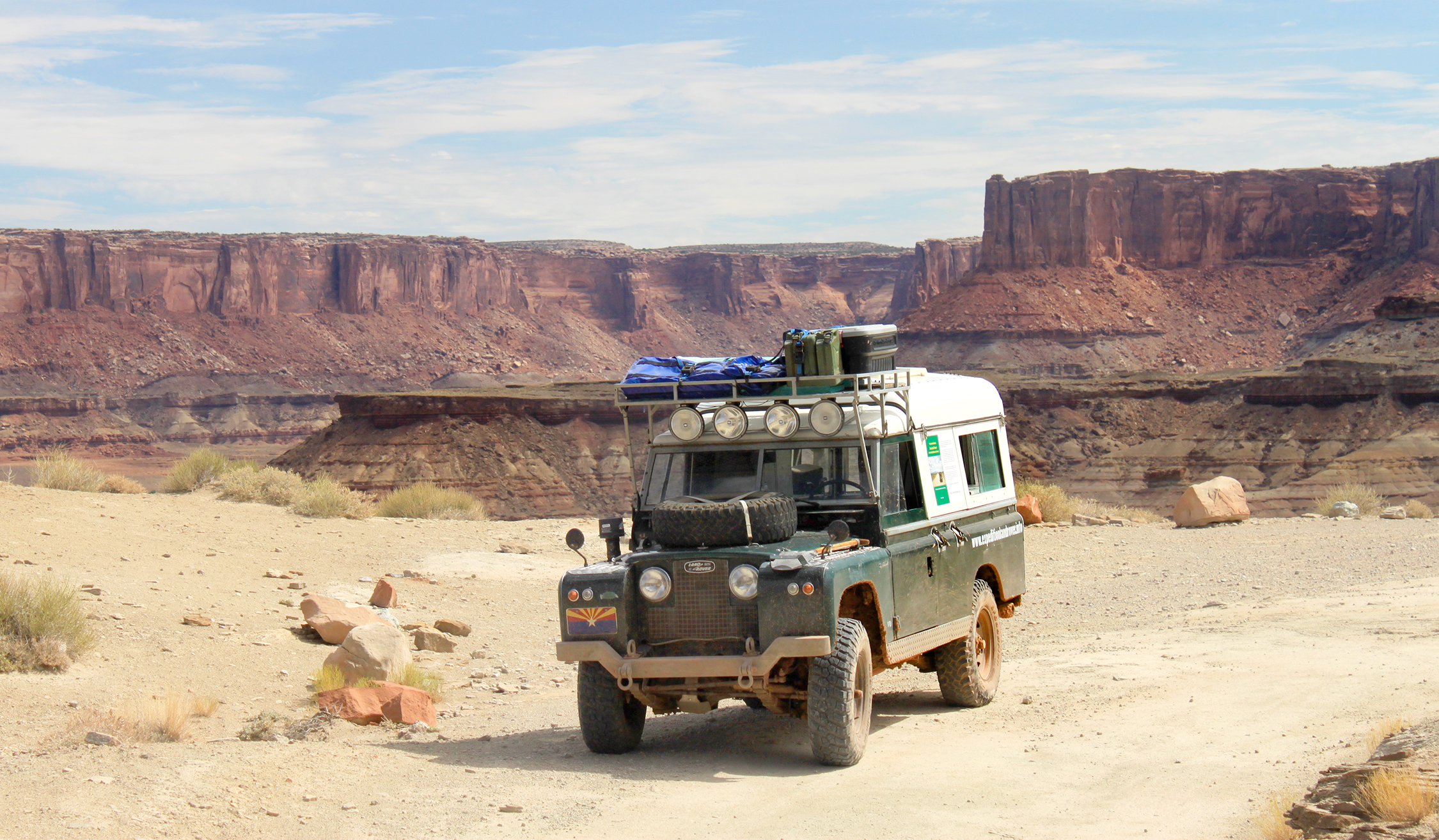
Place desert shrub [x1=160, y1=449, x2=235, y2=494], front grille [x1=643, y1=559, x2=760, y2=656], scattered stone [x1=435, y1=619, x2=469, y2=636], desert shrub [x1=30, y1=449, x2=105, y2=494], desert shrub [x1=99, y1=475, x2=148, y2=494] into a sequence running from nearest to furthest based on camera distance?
1. front grille [x1=643, y1=559, x2=760, y2=656]
2. scattered stone [x1=435, y1=619, x2=469, y2=636]
3. desert shrub [x1=30, y1=449, x2=105, y2=494]
4. desert shrub [x1=99, y1=475, x2=148, y2=494]
5. desert shrub [x1=160, y1=449, x2=235, y2=494]

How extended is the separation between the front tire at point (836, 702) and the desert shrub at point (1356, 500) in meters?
28.8

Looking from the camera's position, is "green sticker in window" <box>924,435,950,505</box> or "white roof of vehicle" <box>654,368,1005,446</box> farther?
"green sticker in window" <box>924,435,950,505</box>

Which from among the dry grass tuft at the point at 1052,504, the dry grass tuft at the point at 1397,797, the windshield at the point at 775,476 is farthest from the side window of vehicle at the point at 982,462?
the dry grass tuft at the point at 1052,504

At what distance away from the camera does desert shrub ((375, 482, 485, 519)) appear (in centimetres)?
3086

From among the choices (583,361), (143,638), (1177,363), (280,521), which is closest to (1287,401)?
(1177,363)

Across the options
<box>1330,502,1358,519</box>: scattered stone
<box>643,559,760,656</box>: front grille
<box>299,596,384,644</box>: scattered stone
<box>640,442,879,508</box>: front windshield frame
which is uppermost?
<box>640,442,879,508</box>: front windshield frame

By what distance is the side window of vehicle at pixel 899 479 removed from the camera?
933cm

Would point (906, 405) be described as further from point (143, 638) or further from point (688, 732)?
point (143, 638)

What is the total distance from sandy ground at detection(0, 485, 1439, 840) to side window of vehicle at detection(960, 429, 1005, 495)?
170cm

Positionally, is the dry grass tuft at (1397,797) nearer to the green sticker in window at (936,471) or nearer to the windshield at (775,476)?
the windshield at (775,476)

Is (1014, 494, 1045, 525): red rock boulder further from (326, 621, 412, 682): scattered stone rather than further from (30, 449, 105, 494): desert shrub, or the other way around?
(30, 449, 105, 494): desert shrub

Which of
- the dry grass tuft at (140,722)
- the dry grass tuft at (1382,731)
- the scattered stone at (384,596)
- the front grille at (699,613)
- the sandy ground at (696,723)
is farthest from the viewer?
the scattered stone at (384,596)

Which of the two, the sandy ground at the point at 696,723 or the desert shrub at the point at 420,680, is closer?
the sandy ground at the point at 696,723

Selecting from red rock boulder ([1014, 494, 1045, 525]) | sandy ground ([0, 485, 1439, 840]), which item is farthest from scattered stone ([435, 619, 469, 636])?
red rock boulder ([1014, 494, 1045, 525])
